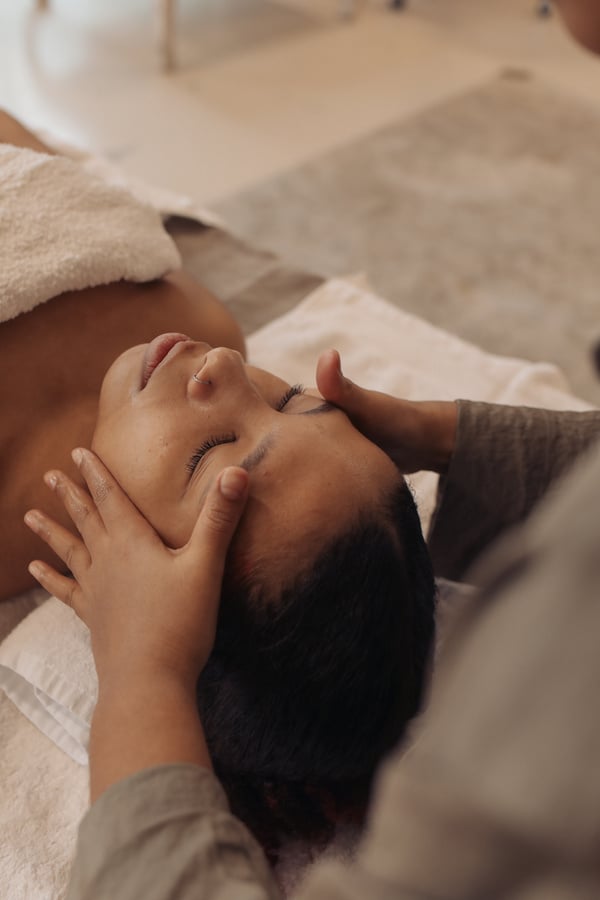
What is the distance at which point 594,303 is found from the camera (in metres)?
2.04

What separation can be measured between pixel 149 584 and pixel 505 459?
49 centimetres

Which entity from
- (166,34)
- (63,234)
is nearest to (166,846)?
(63,234)

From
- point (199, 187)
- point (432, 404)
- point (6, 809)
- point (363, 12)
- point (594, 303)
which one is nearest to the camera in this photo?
point (6, 809)

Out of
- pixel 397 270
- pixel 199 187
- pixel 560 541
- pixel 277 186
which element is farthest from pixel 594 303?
pixel 560 541

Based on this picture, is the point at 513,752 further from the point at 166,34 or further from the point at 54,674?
the point at 166,34

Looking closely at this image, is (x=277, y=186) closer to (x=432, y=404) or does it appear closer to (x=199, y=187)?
(x=199, y=187)

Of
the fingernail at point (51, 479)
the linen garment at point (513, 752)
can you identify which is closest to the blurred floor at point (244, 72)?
the fingernail at point (51, 479)

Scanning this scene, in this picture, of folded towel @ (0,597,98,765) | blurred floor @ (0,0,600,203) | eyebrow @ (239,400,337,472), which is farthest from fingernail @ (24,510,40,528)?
blurred floor @ (0,0,600,203)

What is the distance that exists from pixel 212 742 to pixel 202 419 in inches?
11.9

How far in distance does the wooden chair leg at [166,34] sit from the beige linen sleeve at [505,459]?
221 cm

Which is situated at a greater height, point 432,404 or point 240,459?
point 240,459

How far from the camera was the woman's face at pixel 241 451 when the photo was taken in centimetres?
71

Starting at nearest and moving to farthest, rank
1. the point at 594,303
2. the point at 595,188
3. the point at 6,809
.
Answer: the point at 6,809, the point at 594,303, the point at 595,188

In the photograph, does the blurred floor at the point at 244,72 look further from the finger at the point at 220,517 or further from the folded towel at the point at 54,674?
the finger at the point at 220,517
